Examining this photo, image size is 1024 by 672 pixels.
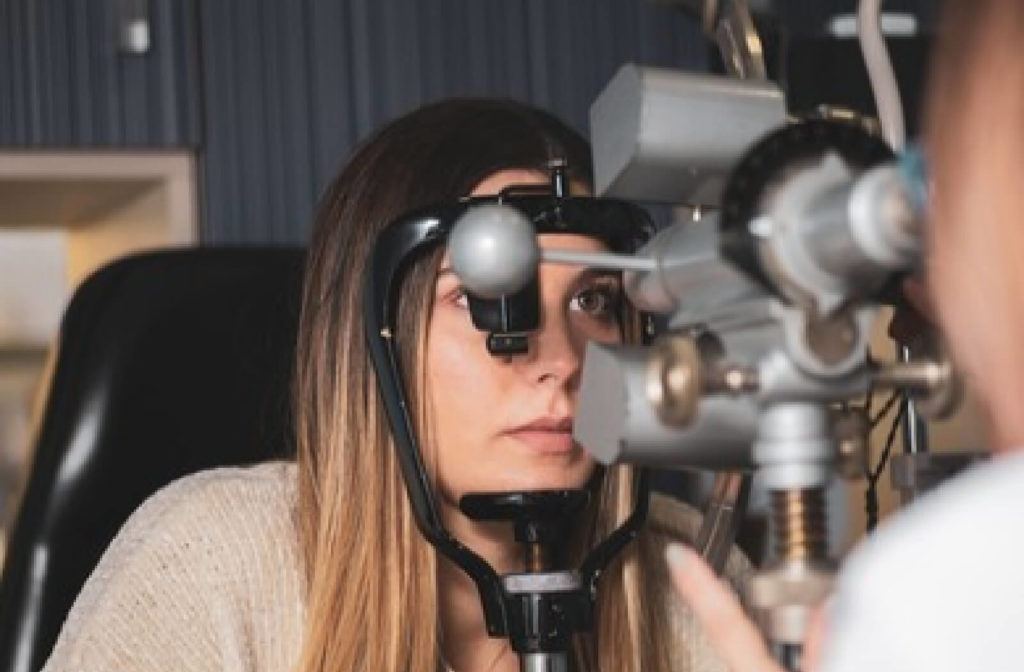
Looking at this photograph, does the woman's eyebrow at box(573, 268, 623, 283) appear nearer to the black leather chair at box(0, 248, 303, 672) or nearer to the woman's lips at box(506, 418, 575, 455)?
the woman's lips at box(506, 418, 575, 455)

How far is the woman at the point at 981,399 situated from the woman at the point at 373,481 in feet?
2.08

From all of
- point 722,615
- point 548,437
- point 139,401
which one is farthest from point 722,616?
point 139,401

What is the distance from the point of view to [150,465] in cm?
155

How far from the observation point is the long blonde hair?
139 cm

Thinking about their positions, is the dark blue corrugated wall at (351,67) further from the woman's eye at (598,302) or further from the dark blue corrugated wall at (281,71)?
the woman's eye at (598,302)

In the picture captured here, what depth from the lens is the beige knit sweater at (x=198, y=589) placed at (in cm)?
138

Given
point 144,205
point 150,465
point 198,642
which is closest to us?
point 198,642

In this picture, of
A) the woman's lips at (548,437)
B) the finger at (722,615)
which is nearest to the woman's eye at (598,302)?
the woman's lips at (548,437)

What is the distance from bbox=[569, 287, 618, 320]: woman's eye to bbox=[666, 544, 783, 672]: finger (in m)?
0.59

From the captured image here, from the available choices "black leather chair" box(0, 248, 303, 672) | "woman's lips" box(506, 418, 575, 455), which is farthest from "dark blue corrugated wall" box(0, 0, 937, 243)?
"woman's lips" box(506, 418, 575, 455)

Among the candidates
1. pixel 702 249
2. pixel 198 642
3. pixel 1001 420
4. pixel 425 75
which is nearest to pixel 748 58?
pixel 702 249

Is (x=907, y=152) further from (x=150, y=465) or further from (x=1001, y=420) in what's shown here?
(x=150, y=465)

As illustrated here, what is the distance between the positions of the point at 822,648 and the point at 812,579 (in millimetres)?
48

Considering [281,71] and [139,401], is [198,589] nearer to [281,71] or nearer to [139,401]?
[139,401]
